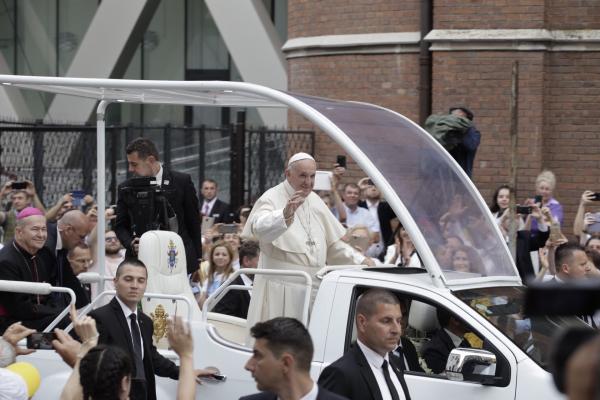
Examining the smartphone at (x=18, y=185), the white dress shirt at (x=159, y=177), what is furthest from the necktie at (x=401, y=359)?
the smartphone at (x=18, y=185)

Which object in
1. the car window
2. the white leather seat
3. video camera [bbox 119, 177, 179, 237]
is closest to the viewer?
the car window

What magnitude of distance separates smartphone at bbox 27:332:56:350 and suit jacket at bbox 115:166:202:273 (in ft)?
5.03

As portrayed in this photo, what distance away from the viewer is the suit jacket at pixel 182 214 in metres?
9.07

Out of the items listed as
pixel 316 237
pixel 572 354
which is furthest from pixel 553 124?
pixel 572 354

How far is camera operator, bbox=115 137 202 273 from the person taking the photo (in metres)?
8.87

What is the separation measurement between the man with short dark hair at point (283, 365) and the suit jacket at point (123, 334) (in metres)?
2.23

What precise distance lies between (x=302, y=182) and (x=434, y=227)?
98 cm

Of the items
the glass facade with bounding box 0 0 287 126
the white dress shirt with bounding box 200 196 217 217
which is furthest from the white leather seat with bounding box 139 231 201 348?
the glass facade with bounding box 0 0 287 126

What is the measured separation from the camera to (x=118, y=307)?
6.69 meters

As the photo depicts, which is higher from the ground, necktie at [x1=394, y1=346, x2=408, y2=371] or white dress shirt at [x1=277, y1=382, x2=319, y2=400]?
white dress shirt at [x1=277, y1=382, x2=319, y2=400]

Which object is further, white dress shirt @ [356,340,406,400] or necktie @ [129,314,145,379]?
necktie @ [129,314,145,379]

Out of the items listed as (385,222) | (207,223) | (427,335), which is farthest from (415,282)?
(207,223)

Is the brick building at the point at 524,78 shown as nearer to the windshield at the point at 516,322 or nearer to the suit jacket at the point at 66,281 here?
the suit jacket at the point at 66,281

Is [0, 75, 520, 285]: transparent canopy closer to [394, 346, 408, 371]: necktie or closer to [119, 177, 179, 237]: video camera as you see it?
[394, 346, 408, 371]: necktie
